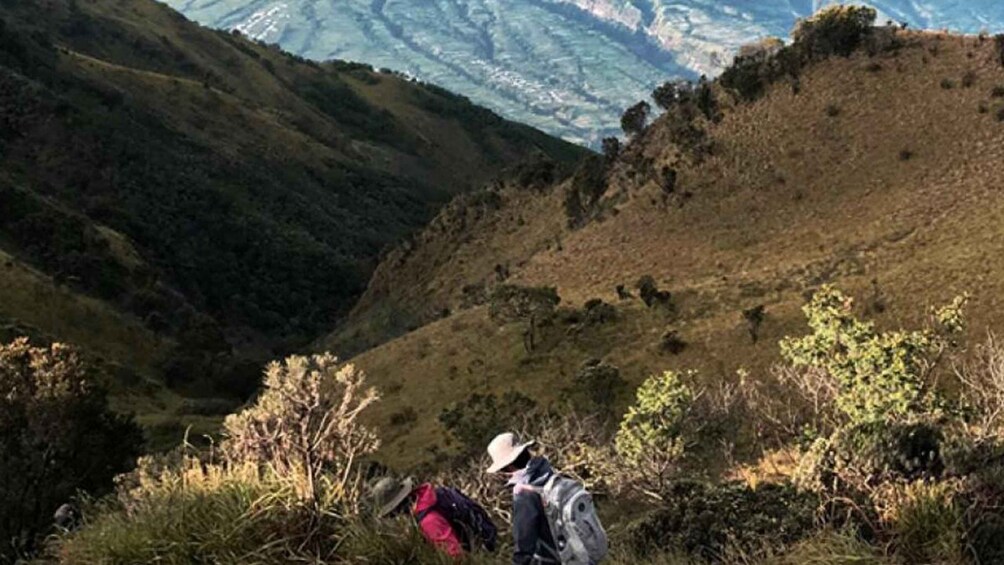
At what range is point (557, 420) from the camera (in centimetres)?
3331

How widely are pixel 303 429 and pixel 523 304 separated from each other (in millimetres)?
38390

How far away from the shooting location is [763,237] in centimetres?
5131

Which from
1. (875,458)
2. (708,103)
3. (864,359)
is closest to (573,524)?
(875,458)

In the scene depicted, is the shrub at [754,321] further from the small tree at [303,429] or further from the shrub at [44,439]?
the small tree at [303,429]

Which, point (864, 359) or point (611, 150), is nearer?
point (864, 359)

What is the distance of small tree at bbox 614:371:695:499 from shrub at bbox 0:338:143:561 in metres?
13.2

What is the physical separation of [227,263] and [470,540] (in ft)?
297

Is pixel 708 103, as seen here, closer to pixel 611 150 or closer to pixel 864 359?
pixel 611 150

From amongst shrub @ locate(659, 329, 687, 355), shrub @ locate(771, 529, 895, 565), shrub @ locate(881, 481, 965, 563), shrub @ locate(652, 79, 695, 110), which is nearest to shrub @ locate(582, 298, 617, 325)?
shrub @ locate(659, 329, 687, 355)

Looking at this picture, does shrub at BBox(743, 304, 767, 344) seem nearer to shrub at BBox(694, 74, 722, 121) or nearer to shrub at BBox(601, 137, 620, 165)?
shrub at BBox(694, 74, 722, 121)

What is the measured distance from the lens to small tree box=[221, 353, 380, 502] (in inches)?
300

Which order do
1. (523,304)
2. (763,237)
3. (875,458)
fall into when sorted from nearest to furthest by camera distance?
(875,458), (523,304), (763,237)

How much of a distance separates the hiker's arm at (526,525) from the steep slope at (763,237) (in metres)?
31.6

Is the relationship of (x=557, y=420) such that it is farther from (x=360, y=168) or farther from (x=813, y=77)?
(x=360, y=168)
